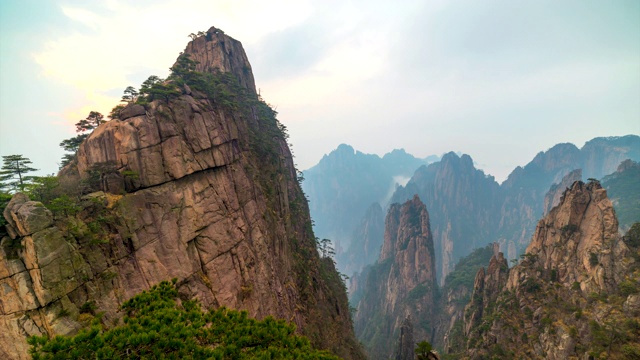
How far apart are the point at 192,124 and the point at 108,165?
8.17 meters

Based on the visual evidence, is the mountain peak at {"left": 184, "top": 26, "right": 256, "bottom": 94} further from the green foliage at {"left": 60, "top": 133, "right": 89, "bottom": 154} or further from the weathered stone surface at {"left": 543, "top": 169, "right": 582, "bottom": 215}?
the weathered stone surface at {"left": 543, "top": 169, "right": 582, "bottom": 215}

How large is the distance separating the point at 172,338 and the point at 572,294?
46.1 meters

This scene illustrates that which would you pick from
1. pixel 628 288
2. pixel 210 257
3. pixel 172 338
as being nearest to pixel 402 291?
pixel 628 288

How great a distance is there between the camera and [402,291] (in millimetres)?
106688

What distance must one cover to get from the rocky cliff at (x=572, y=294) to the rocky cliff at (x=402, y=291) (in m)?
46.4

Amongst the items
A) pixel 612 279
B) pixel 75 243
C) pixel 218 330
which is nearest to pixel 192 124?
pixel 75 243

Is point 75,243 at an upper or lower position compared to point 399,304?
upper

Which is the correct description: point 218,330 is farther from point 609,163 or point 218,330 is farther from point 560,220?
point 609,163

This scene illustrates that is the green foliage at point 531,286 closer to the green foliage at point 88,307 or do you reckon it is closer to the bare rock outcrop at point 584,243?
the bare rock outcrop at point 584,243

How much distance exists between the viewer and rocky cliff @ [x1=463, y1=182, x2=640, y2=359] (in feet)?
93.5

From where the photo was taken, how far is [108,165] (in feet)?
74.0

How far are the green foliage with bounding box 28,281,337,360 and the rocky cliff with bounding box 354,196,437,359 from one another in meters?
83.6

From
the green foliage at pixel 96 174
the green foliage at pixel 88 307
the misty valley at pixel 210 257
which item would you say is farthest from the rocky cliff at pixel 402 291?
A: the green foliage at pixel 96 174

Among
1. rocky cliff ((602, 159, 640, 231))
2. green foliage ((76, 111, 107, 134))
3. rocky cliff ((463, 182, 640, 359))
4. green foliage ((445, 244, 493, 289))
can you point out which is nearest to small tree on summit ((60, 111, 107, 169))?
green foliage ((76, 111, 107, 134))
